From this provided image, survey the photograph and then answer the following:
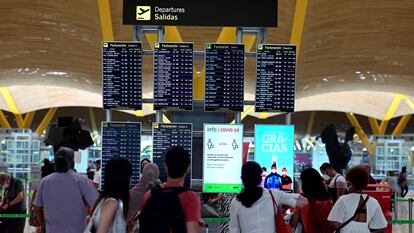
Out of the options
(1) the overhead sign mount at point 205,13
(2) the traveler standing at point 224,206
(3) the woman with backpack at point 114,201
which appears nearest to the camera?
(3) the woman with backpack at point 114,201

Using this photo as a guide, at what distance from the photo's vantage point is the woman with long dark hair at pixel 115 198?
176 inches

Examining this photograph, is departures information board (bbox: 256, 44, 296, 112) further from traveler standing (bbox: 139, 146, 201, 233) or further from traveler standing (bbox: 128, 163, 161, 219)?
traveler standing (bbox: 139, 146, 201, 233)

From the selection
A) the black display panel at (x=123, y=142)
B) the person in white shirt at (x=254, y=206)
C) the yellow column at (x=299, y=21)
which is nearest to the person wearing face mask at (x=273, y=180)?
the black display panel at (x=123, y=142)

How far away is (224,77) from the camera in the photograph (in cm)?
891

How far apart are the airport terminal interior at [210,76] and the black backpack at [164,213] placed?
3577 mm

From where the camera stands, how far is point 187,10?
8.78 m

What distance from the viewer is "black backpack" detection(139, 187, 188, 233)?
13.9 ft

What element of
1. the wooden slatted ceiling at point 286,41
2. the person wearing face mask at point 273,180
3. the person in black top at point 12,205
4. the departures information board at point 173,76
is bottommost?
the person in black top at point 12,205

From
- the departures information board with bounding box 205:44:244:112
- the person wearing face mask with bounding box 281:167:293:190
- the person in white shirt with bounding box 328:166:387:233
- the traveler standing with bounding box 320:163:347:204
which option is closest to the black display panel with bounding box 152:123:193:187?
the departures information board with bounding box 205:44:244:112

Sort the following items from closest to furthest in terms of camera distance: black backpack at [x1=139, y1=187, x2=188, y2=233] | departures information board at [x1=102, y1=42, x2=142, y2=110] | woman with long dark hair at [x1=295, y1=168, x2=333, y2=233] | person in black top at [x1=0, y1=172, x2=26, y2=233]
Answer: black backpack at [x1=139, y1=187, x2=188, y2=233] < woman with long dark hair at [x1=295, y1=168, x2=333, y2=233] < departures information board at [x1=102, y1=42, x2=142, y2=110] < person in black top at [x1=0, y1=172, x2=26, y2=233]

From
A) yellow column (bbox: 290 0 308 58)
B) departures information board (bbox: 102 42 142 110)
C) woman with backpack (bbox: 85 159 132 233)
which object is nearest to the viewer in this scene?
woman with backpack (bbox: 85 159 132 233)

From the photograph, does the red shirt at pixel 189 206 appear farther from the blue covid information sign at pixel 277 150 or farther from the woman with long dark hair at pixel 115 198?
the blue covid information sign at pixel 277 150

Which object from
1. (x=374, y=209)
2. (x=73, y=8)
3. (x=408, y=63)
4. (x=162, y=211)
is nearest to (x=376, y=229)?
(x=374, y=209)

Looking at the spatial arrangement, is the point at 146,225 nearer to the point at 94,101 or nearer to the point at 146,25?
the point at 146,25
